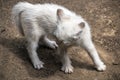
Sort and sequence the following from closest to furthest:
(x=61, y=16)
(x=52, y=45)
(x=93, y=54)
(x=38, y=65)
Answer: (x=61, y=16)
(x=93, y=54)
(x=38, y=65)
(x=52, y=45)

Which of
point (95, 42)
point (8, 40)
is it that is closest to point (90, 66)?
point (95, 42)

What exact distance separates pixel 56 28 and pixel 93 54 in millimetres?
807

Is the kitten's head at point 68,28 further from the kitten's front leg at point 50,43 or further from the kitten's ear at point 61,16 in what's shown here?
the kitten's front leg at point 50,43

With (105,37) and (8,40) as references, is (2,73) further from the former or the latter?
(105,37)

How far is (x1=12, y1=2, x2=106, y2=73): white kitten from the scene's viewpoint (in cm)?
505

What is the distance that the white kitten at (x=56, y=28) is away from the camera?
505 centimetres

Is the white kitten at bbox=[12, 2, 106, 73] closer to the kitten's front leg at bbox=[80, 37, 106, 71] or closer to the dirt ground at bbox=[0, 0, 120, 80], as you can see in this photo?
the kitten's front leg at bbox=[80, 37, 106, 71]

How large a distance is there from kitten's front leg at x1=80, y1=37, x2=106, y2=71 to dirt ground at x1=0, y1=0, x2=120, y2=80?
95 mm

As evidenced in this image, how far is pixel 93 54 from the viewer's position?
219 inches

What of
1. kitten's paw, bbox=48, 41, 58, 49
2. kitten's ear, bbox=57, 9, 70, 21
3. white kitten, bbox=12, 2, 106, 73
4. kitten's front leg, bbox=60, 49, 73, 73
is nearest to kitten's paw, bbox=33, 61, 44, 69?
white kitten, bbox=12, 2, 106, 73

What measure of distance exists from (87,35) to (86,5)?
210cm

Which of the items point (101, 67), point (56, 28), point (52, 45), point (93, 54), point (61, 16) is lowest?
point (52, 45)

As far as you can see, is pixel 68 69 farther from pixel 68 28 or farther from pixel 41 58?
pixel 68 28

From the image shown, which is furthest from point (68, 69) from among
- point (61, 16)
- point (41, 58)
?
point (61, 16)
